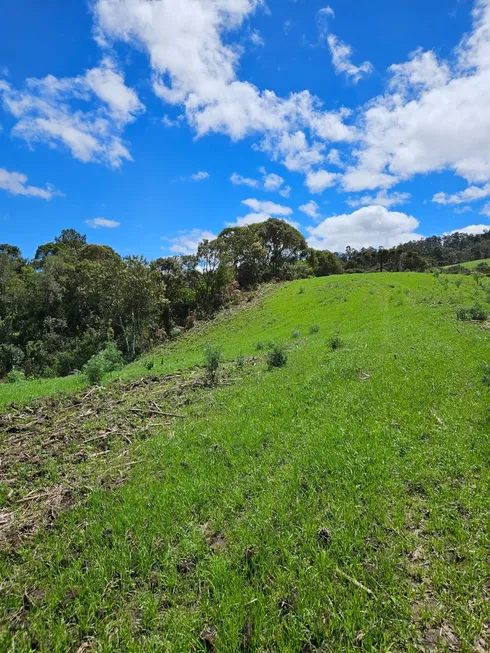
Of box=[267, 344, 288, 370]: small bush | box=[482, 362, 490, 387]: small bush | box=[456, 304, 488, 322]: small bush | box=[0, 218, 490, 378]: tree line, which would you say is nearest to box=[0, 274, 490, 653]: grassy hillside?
box=[482, 362, 490, 387]: small bush

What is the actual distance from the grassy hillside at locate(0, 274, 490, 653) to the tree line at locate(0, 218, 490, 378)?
3262 centimetres

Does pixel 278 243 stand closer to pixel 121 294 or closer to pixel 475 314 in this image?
pixel 121 294

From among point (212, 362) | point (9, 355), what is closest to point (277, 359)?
point (212, 362)

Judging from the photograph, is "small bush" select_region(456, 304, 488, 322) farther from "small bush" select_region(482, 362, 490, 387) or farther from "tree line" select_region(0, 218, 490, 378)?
"tree line" select_region(0, 218, 490, 378)

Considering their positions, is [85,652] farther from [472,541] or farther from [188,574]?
[472,541]

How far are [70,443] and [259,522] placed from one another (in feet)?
18.9

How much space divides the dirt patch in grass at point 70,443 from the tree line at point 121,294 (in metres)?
29.5

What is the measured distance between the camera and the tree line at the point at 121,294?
40.7 metres

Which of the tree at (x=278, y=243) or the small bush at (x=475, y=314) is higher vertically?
the tree at (x=278, y=243)

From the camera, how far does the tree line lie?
40688 mm

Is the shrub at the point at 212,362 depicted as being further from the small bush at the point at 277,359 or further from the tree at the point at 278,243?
the tree at the point at 278,243

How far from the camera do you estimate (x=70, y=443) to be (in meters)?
8.06

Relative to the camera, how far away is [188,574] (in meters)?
3.95

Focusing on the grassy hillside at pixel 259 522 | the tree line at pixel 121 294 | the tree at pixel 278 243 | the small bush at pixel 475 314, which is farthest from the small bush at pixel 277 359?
the tree at pixel 278 243
